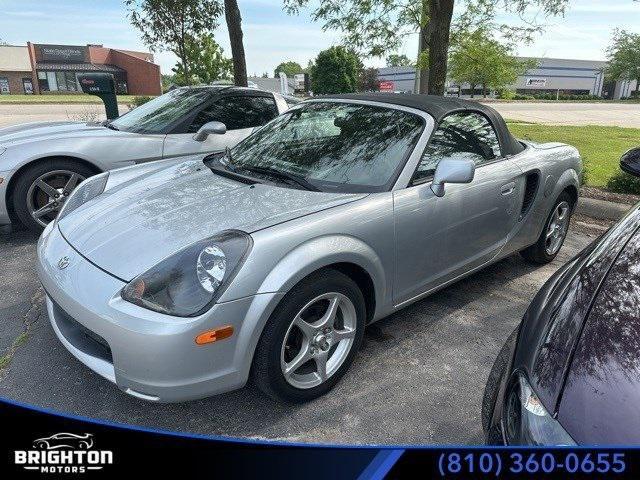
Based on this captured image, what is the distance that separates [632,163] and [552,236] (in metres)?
1.37

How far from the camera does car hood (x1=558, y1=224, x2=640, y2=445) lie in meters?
1.16

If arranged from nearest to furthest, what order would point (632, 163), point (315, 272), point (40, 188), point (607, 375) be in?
1. point (607, 375)
2. point (315, 272)
3. point (632, 163)
4. point (40, 188)

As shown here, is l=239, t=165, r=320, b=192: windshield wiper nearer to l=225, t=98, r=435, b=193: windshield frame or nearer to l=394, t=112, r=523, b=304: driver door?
l=225, t=98, r=435, b=193: windshield frame

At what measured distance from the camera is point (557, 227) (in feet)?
14.2

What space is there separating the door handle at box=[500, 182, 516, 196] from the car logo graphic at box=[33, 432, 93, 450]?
2942mm

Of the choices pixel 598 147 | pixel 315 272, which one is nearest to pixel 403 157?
pixel 315 272

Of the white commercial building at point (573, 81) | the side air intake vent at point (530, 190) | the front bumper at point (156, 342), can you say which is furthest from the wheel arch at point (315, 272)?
the white commercial building at point (573, 81)

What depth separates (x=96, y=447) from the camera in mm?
Result: 1518

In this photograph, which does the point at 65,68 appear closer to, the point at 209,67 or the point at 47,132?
the point at 209,67

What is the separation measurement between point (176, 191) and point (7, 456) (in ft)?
5.50

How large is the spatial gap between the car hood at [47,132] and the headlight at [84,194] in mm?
1636

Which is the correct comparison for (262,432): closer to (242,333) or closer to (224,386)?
(224,386)

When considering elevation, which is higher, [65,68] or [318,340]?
[65,68]

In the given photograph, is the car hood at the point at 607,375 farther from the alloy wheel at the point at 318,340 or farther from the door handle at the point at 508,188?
the door handle at the point at 508,188
